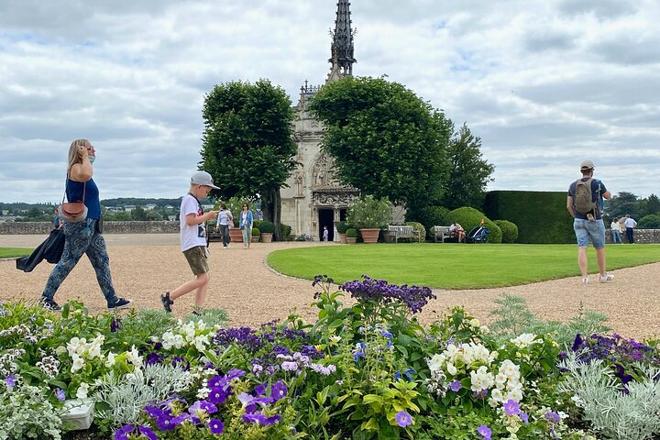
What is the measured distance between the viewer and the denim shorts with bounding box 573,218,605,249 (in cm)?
1043

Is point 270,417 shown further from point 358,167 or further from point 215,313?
point 358,167

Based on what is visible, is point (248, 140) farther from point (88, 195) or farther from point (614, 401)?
point (614, 401)

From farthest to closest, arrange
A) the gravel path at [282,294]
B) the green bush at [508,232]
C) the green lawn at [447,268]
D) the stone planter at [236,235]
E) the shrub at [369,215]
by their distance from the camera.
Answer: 1. the green bush at [508,232]
2. the shrub at [369,215]
3. the stone planter at [236,235]
4. the green lawn at [447,268]
5. the gravel path at [282,294]

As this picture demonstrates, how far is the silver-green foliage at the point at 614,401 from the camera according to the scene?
3371mm

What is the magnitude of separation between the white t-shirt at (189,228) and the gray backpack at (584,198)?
653 centimetres

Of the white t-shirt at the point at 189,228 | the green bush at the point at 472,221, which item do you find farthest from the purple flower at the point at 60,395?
the green bush at the point at 472,221

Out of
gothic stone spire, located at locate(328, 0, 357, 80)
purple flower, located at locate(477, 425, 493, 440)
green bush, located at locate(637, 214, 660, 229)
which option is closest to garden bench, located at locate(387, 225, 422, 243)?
gothic stone spire, located at locate(328, 0, 357, 80)

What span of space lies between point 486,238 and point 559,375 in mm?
27889

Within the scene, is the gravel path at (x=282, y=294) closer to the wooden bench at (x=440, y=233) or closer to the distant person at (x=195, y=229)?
the distant person at (x=195, y=229)

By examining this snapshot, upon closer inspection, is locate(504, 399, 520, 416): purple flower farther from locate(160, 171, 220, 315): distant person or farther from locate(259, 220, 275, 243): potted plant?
locate(259, 220, 275, 243): potted plant

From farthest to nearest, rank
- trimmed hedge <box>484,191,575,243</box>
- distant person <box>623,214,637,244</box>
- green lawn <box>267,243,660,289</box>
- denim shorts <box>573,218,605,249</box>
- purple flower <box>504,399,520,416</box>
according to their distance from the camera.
→ trimmed hedge <box>484,191,575,243</box>
distant person <box>623,214,637,244</box>
green lawn <box>267,243,660,289</box>
denim shorts <box>573,218,605,249</box>
purple flower <box>504,399,520,416</box>

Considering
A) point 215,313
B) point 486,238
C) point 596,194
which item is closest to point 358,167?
point 486,238

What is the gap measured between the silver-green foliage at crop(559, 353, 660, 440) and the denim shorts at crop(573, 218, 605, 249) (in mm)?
6991

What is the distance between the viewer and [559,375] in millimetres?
3986
